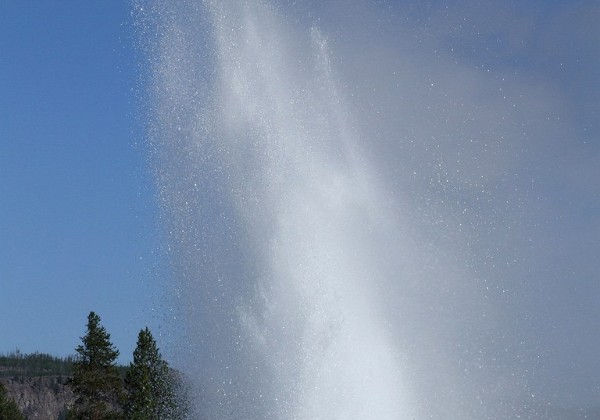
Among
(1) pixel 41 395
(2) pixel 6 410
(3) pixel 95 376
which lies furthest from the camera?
(1) pixel 41 395

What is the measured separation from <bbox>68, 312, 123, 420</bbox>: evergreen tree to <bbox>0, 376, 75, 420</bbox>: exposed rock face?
3615 inches

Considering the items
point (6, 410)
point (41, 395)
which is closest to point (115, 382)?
point (6, 410)

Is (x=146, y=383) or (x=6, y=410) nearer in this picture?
(x=146, y=383)

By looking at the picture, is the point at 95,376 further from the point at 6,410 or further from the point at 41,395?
the point at 41,395

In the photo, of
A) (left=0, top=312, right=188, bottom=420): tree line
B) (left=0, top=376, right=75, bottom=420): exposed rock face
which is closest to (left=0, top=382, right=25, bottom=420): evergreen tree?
(left=0, top=312, right=188, bottom=420): tree line

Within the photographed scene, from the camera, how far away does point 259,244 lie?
34.9 m

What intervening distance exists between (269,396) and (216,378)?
10.2 feet

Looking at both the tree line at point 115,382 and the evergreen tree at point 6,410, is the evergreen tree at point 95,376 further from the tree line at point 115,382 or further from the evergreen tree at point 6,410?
the evergreen tree at point 6,410

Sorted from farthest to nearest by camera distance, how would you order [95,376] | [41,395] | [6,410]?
[41,395] < [6,410] < [95,376]

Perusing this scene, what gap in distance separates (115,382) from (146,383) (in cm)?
350

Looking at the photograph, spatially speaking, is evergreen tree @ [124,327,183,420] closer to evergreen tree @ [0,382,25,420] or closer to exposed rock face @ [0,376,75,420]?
evergreen tree @ [0,382,25,420]

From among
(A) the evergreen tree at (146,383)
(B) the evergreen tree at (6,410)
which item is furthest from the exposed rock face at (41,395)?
(A) the evergreen tree at (146,383)

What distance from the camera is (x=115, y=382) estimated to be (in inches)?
2265

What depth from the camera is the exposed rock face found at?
484 ft
